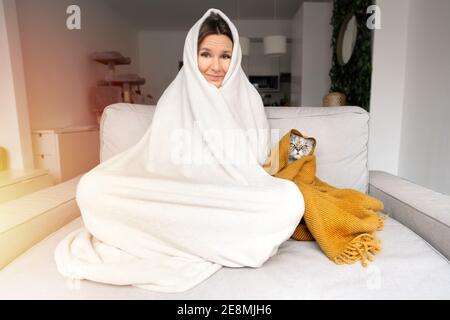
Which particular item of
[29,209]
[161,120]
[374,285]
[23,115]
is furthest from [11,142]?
[374,285]

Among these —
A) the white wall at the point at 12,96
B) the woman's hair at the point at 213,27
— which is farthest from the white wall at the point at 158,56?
the woman's hair at the point at 213,27

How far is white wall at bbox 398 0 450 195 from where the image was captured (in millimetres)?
1557

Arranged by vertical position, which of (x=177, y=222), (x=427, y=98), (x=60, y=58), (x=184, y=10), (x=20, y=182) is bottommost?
(x=20, y=182)

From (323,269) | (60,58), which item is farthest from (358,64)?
(60,58)

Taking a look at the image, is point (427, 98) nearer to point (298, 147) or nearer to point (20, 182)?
point (298, 147)

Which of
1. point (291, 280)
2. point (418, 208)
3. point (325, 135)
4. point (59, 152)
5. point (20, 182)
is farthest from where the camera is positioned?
point (59, 152)

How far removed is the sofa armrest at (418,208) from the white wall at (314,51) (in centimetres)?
258

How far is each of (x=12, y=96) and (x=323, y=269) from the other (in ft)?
6.58

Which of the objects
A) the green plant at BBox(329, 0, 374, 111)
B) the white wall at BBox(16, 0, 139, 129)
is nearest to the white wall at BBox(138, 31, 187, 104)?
the white wall at BBox(16, 0, 139, 129)

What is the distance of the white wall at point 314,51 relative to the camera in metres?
3.44

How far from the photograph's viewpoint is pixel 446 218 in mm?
772

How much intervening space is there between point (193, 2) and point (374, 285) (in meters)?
3.72

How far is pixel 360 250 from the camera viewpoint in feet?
2.42

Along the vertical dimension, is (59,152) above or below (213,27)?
below
